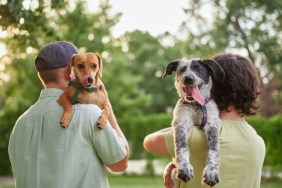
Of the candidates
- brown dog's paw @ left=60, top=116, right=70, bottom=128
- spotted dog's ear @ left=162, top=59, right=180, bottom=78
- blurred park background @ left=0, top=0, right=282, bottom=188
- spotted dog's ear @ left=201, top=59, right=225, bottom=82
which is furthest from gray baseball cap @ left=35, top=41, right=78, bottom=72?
blurred park background @ left=0, top=0, right=282, bottom=188

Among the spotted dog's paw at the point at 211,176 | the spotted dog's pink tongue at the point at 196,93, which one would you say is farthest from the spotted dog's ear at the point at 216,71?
the spotted dog's paw at the point at 211,176

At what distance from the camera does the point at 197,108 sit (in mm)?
3383

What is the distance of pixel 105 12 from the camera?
78.4ft

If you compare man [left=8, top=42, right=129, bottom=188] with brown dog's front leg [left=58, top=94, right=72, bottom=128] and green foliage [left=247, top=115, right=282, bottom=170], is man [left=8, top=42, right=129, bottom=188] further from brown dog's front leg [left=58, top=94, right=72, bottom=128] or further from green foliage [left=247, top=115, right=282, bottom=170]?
green foliage [left=247, top=115, right=282, bottom=170]

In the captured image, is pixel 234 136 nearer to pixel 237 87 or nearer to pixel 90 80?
pixel 237 87

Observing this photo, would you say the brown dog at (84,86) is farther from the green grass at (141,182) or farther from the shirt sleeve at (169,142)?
the green grass at (141,182)

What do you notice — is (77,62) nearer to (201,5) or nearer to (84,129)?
(84,129)

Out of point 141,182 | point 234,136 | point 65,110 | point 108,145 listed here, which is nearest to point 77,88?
point 65,110

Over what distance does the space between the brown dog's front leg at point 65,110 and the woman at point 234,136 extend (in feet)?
1.76

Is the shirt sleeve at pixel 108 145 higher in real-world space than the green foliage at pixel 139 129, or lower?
higher

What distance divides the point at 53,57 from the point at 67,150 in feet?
1.94

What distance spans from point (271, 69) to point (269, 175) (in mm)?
3711

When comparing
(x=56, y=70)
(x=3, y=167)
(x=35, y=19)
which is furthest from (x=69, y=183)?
(x=3, y=167)

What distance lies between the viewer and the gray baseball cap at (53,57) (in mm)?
3648
